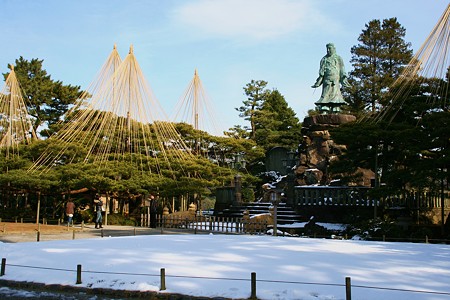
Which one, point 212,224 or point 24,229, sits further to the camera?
point 212,224

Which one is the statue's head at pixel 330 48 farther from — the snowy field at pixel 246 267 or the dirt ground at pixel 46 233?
the snowy field at pixel 246 267

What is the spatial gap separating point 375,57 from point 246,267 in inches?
1392

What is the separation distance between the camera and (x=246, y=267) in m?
10.4

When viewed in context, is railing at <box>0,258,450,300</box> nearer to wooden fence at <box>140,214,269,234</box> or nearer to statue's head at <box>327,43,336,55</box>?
wooden fence at <box>140,214,269,234</box>

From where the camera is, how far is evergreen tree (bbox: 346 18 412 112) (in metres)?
40.6

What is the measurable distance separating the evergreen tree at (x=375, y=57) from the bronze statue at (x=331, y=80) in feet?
35.1

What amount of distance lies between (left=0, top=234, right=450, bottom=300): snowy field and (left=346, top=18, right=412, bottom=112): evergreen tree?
28707mm

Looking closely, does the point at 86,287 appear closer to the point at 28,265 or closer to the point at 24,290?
the point at 24,290

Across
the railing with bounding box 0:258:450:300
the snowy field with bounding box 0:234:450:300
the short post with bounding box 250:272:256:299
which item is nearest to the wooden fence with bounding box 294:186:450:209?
the snowy field with bounding box 0:234:450:300

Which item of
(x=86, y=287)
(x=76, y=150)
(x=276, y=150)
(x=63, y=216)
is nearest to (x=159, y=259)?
(x=86, y=287)

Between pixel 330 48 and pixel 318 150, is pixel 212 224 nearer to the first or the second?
pixel 318 150

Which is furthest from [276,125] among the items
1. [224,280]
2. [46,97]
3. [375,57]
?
[224,280]

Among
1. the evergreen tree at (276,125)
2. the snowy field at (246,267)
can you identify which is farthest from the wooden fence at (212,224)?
the evergreen tree at (276,125)

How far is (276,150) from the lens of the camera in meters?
33.5
